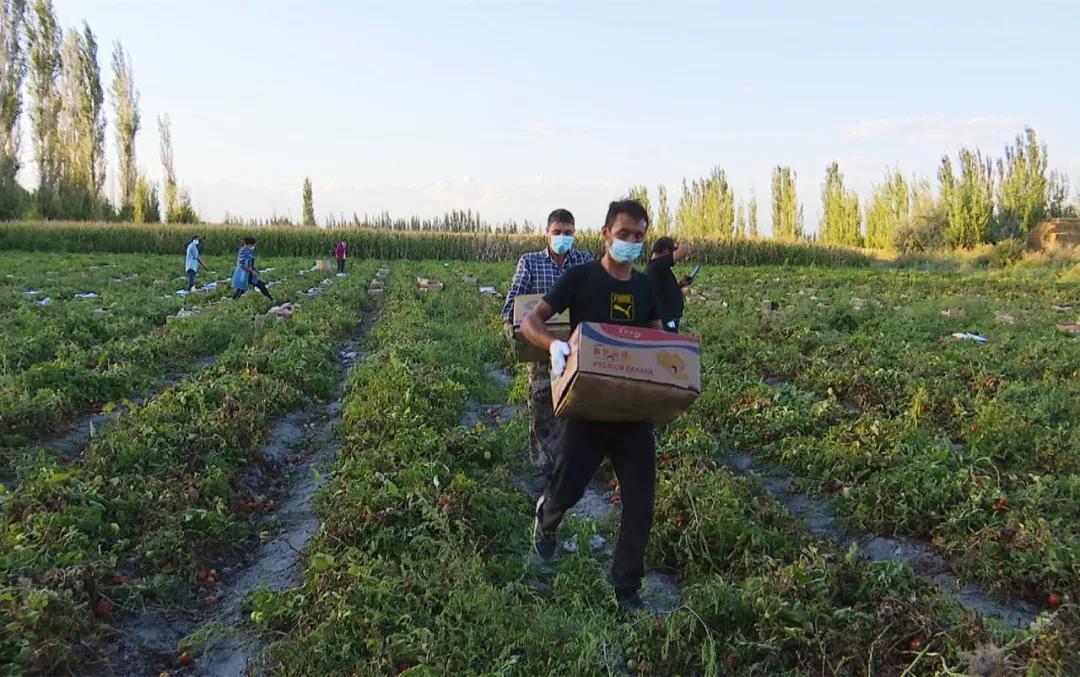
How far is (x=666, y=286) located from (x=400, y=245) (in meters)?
37.2

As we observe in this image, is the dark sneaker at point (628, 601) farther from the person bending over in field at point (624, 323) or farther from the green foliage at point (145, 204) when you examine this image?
the green foliage at point (145, 204)

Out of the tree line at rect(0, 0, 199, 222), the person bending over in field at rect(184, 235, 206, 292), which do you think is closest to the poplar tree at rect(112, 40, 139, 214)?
the tree line at rect(0, 0, 199, 222)

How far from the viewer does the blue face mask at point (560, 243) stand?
5.20 meters

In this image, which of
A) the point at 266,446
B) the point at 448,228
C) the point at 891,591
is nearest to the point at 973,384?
the point at 891,591

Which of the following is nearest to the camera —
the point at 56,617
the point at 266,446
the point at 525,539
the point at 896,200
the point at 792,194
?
the point at 56,617

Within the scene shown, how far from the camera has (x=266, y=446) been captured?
631 centimetres

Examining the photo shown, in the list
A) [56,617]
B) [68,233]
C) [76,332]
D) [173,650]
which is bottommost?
[173,650]

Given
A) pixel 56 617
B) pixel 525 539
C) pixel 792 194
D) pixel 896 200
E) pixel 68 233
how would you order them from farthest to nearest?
pixel 792 194
pixel 896 200
pixel 68 233
pixel 525 539
pixel 56 617

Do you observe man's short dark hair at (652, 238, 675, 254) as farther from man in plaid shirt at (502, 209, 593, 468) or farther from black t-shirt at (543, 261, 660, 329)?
black t-shirt at (543, 261, 660, 329)

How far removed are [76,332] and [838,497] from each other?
31.0 feet

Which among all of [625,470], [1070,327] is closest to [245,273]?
[625,470]

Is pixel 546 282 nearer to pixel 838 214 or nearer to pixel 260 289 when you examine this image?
pixel 260 289

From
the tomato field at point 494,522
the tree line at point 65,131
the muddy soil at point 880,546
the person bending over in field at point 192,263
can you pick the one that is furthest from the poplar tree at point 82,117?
the muddy soil at point 880,546

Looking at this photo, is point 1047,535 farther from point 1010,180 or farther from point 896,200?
point 896,200
